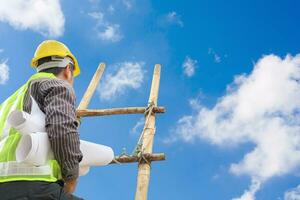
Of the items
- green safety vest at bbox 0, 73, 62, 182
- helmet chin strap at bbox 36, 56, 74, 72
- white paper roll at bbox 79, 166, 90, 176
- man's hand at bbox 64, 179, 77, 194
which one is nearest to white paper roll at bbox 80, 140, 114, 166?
white paper roll at bbox 79, 166, 90, 176

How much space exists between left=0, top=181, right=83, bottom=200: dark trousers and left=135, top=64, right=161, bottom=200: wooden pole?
10.9 feet

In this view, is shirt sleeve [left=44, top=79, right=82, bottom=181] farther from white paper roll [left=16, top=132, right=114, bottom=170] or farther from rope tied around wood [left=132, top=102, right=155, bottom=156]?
rope tied around wood [left=132, top=102, right=155, bottom=156]

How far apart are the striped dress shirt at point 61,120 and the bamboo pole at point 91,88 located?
489 centimetres

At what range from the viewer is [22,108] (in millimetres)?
2492

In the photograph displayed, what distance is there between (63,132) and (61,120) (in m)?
0.06

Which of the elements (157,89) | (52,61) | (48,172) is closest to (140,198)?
(157,89)

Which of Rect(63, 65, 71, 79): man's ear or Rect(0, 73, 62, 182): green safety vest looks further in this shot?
Rect(63, 65, 71, 79): man's ear

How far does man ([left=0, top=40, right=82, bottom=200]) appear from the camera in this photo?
7.38 ft

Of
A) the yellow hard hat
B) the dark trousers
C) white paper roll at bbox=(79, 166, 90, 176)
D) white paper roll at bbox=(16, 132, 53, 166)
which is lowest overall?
the dark trousers

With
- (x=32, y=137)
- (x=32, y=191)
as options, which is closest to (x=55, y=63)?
(x=32, y=137)

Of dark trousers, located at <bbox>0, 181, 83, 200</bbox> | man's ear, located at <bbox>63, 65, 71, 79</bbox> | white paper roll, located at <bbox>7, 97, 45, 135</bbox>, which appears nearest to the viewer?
dark trousers, located at <bbox>0, 181, 83, 200</bbox>

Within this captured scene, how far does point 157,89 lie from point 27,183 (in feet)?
16.1

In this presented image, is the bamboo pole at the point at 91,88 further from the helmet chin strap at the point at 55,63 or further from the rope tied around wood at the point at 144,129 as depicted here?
the helmet chin strap at the point at 55,63

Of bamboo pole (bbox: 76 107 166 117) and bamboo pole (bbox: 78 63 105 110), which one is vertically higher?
bamboo pole (bbox: 78 63 105 110)
